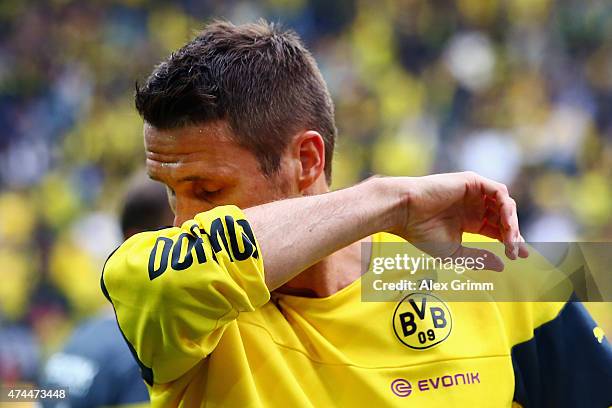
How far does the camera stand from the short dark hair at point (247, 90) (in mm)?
2049

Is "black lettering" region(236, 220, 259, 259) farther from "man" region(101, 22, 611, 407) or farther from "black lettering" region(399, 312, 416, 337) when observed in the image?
"black lettering" region(399, 312, 416, 337)

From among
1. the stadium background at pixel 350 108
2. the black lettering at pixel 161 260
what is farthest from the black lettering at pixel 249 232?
the stadium background at pixel 350 108

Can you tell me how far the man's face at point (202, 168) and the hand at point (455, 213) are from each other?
34cm

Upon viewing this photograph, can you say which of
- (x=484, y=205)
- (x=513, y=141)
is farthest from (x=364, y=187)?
(x=513, y=141)

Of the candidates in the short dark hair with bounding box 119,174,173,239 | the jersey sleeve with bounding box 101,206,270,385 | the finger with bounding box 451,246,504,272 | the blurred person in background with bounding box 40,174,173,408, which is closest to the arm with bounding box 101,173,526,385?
the jersey sleeve with bounding box 101,206,270,385

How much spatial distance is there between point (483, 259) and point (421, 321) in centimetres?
20

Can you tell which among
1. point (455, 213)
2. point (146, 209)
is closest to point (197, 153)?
point (455, 213)

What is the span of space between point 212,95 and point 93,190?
19.3 ft

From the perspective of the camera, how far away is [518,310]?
2.14 m

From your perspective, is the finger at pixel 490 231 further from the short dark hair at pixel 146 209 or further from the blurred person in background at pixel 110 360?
the short dark hair at pixel 146 209

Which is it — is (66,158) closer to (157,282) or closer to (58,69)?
(58,69)

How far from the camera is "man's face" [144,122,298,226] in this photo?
6.62 feet

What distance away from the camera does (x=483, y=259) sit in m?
2.14

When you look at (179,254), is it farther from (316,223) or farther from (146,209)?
(146,209)
